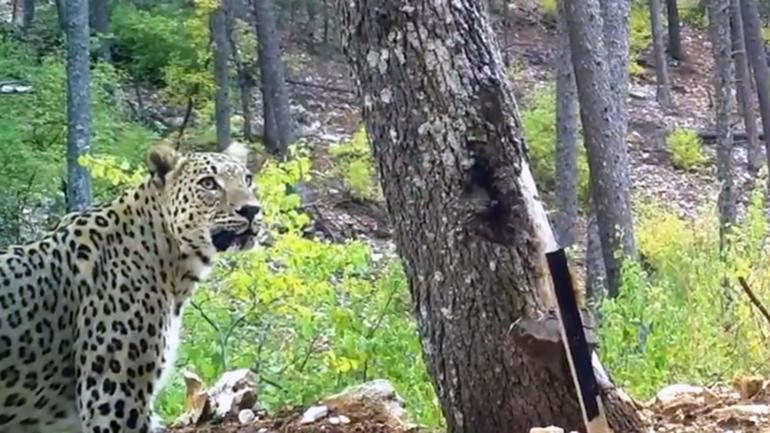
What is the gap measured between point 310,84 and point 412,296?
28.6 meters

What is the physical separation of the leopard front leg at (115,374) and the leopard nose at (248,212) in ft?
2.37

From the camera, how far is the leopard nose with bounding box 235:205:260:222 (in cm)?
612

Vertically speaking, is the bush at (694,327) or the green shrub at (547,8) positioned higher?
the green shrub at (547,8)

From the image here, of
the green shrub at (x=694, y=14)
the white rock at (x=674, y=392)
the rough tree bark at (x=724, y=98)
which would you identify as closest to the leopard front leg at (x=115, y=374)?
the white rock at (x=674, y=392)

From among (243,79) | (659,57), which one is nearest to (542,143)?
(243,79)

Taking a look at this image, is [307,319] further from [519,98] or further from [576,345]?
[519,98]

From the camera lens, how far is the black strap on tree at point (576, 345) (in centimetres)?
439

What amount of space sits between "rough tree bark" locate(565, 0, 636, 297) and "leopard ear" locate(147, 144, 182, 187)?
7.96 meters

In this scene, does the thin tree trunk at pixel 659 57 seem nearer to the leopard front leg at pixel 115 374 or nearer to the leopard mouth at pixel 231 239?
the leopard mouth at pixel 231 239

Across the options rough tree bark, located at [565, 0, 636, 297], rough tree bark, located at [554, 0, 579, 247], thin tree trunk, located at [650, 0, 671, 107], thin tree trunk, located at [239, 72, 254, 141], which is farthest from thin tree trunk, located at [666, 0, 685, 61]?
rough tree bark, located at [565, 0, 636, 297]

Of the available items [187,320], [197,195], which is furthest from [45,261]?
[187,320]

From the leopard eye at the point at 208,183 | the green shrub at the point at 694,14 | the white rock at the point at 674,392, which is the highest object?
the green shrub at the point at 694,14

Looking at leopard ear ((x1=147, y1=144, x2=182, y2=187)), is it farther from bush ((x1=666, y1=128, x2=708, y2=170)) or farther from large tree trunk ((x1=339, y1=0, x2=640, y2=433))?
bush ((x1=666, y1=128, x2=708, y2=170))

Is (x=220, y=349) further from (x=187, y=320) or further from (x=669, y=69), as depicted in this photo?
(x=669, y=69)
